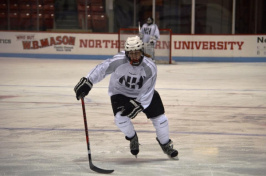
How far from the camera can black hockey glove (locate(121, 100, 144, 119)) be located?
3.87 m

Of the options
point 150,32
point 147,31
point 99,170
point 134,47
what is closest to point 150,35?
point 150,32

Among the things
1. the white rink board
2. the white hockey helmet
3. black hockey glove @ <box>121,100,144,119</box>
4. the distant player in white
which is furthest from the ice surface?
the white rink board

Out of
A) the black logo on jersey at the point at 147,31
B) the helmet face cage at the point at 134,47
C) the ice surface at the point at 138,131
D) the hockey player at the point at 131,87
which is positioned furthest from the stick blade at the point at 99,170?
the black logo on jersey at the point at 147,31

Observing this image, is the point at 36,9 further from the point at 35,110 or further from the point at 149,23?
the point at 35,110

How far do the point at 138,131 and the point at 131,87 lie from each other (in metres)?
1.27

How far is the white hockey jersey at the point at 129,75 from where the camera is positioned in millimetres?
3863

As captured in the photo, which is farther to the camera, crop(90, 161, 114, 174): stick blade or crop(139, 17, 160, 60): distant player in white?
crop(139, 17, 160, 60): distant player in white

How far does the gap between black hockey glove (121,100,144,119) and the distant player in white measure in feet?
32.0

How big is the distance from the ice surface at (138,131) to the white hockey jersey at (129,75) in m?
0.55

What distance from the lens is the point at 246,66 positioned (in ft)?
43.8

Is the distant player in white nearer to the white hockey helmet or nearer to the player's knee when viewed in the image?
the player's knee

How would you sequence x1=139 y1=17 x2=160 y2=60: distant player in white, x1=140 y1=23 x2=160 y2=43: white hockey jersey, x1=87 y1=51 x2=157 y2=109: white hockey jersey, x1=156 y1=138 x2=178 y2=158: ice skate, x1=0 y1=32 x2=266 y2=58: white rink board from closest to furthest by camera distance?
x1=87 y1=51 x2=157 y2=109: white hockey jersey, x1=156 y1=138 x2=178 y2=158: ice skate, x1=139 y1=17 x2=160 y2=60: distant player in white, x1=140 y1=23 x2=160 y2=43: white hockey jersey, x1=0 y1=32 x2=266 y2=58: white rink board

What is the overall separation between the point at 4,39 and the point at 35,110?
9801mm

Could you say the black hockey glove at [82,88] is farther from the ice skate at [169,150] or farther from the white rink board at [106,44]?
the white rink board at [106,44]
